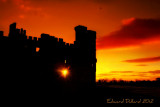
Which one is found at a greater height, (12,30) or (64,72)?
(12,30)

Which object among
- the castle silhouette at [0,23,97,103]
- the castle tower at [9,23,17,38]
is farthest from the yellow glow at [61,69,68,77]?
the castle tower at [9,23,17,38]

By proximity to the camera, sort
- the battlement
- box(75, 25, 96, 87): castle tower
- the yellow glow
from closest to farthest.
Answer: the battlement → the yellow glow → box(75, 25, 96, 87): castle tower

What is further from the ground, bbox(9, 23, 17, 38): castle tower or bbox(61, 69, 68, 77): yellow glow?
bbox(9, 23, 17, 38): castle tower

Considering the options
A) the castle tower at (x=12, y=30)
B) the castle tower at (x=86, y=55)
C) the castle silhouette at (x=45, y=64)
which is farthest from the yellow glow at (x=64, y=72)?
the castle tower at (x=12, y=30)

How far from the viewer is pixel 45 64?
51.8 feet

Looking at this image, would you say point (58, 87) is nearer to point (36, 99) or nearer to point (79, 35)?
point (36, 99)

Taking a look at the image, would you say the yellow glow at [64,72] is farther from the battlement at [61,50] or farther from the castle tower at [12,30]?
the castle tower at [12,30]

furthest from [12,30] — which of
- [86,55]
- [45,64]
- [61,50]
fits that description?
[86,55]

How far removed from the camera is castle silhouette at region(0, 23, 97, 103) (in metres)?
13.9

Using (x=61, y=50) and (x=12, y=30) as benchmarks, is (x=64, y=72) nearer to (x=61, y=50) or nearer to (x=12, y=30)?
(x=61, y=50)

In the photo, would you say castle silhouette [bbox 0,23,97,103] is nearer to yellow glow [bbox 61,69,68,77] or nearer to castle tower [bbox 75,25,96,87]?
castle tower [bbox 75,25,96,87]

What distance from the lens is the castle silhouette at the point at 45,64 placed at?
13.9 metres

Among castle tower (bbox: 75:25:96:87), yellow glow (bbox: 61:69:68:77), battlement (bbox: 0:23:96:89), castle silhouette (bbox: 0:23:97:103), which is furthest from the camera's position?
castle tower (bbox: 75:25:96:87)

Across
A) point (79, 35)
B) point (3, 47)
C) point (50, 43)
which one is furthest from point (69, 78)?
point (3, 47)
